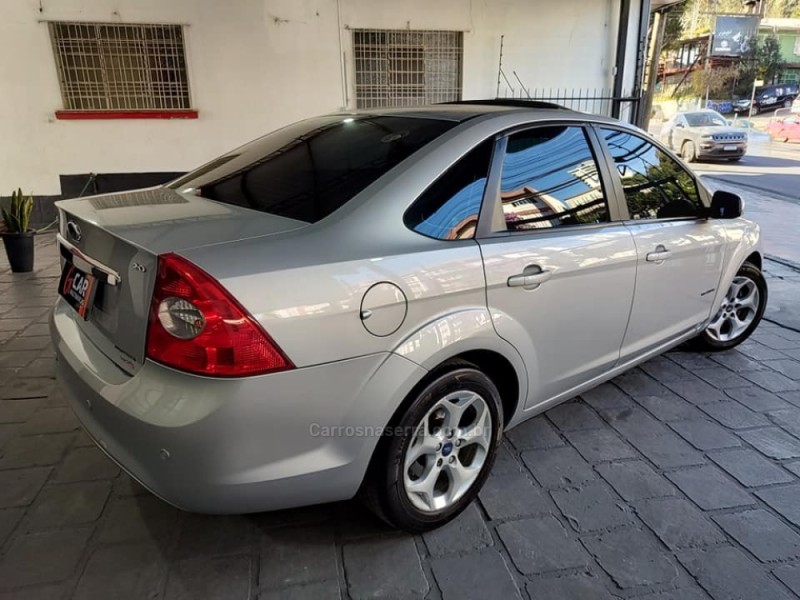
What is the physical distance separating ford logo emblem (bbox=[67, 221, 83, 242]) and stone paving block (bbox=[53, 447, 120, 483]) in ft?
3.17

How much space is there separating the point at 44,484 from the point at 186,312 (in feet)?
4.70

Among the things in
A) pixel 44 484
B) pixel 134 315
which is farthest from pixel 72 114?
pixel 134 315

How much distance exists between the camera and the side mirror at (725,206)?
3.01m

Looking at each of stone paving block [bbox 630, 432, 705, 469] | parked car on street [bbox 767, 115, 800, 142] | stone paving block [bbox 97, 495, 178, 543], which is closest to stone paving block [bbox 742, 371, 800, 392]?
stone paving block [bbox 630, 432, 705, 469]

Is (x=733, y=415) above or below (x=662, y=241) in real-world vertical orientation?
below

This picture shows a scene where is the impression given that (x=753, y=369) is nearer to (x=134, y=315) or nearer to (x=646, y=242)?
(x=646, y=242)

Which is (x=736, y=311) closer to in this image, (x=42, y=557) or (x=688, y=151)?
(x=42, y=557)

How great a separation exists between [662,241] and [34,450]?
315 cm

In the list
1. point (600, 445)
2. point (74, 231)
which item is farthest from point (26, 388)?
point (600, 445)

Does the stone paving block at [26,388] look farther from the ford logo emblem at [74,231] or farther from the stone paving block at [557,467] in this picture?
the stone paving block at [557,467]

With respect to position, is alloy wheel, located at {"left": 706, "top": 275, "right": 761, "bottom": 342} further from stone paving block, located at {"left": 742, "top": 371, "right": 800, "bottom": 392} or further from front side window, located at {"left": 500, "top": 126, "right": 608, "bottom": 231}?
front side window, located at {"left": 500, "top": 126, "right": 608, "bottom": 231}

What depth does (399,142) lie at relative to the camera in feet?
7.29

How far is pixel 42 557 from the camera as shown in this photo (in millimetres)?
2033

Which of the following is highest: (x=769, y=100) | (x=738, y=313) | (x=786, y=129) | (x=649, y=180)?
(x=769, y=100)
